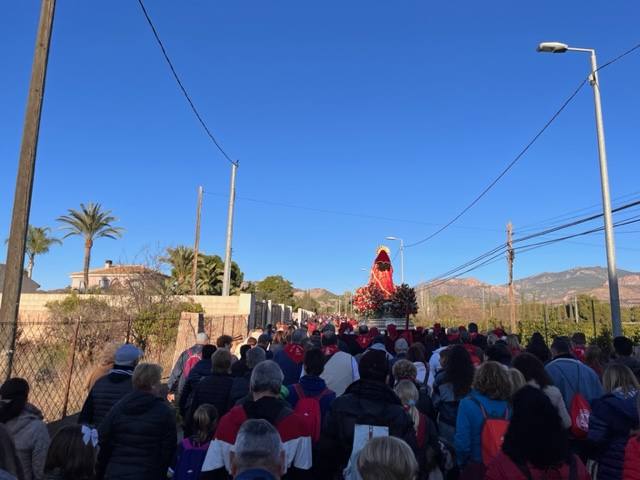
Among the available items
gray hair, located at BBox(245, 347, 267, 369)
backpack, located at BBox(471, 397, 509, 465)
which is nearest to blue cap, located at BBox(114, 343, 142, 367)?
gray hair, located at BBox(245, 347, 267, 369)

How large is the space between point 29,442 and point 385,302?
54.2 ft

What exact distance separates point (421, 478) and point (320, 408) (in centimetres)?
107

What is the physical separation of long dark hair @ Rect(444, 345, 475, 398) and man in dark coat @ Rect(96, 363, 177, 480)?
250cm

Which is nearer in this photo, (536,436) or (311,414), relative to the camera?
(536,436)

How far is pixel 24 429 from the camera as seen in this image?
10.7ft

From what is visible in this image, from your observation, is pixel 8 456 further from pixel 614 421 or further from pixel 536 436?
pixel 614 421

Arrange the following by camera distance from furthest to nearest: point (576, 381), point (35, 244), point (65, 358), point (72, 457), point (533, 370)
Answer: point (35, 244)
point (65, 358)
point (576, 381)
point (533, 370)
point (72, 457)

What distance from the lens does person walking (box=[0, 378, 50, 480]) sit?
127 inches

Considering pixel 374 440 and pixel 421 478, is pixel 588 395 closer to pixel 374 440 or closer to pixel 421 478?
pixel 421 478

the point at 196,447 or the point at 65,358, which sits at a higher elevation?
the point at 196,447

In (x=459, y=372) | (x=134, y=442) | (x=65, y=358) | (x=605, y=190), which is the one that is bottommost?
(x=65, y=358)

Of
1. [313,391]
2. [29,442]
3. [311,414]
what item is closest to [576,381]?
[313,391]

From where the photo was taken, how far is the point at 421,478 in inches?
143

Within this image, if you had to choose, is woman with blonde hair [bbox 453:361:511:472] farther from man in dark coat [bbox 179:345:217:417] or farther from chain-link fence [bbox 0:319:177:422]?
chain-link fence [bbox 0:319:177:422]
